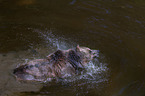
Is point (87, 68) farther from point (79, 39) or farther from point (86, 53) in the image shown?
point (79, 39)

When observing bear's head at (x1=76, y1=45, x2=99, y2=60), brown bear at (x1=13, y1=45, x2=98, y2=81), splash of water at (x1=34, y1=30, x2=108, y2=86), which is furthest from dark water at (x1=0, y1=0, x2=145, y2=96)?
bear's head at (x1=76, y1=45, x2=99, y2=60)

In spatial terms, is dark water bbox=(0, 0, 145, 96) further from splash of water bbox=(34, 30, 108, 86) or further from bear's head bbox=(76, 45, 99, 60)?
bear's head bbox=(76, 45, 99, 60)

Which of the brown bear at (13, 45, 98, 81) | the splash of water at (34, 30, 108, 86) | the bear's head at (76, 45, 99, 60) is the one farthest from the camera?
the bear's head at (76, 45, 99, 60)

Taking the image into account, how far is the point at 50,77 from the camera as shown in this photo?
3.44 m

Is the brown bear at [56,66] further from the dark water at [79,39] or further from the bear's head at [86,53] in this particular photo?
the dark water at [79,39]

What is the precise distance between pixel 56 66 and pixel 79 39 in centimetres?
150

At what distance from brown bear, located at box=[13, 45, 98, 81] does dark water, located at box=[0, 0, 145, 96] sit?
16 centimetres

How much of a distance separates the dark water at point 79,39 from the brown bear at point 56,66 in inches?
6.3

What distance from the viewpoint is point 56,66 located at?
346 cm

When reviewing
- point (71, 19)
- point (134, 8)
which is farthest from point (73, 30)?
point (134, 8)

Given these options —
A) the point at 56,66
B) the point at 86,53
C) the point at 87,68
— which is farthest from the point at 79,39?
the point at 56,66

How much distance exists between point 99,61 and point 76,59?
685mm

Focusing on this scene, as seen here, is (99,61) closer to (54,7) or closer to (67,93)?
(67,93)

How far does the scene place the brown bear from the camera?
3.26 m
